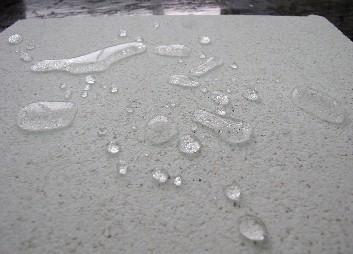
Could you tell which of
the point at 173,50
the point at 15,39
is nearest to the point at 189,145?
the point at 173,50

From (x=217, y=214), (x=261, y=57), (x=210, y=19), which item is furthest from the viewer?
(x=210, y=19)

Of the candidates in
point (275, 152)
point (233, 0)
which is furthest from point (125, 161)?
point (233, 0)

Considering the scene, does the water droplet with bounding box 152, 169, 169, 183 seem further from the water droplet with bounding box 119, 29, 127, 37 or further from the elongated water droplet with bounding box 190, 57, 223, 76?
the water droplet with bounding box 119, 29, 127, 37

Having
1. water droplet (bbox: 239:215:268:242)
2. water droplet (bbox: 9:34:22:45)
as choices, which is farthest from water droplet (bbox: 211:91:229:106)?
water droplet (bbox: 9:34:22:45)

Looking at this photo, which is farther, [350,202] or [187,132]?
[187,132]

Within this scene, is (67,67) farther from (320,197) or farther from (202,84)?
(320,197)

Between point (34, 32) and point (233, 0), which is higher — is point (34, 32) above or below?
above
